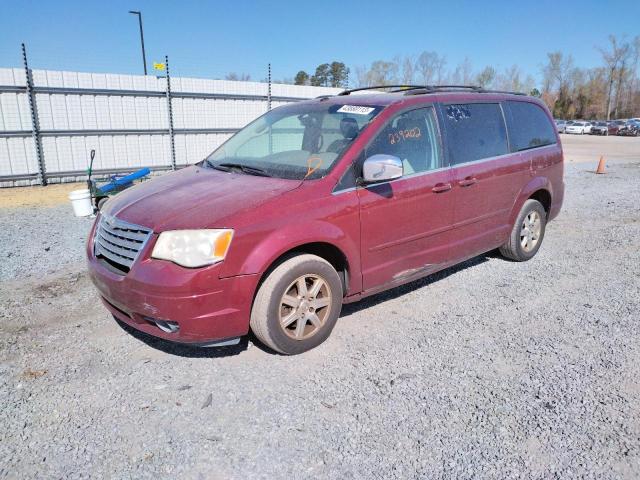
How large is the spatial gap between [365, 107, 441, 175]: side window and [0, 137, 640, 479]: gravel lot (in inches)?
50.2

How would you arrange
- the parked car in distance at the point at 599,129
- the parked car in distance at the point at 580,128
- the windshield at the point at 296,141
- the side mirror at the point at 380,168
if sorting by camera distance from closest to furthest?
the side mirror at the point at 380,168, the windshield at the point at 296,141, the parked car in distance at the point at 599,129, the parked car in distance at the point at 580,128

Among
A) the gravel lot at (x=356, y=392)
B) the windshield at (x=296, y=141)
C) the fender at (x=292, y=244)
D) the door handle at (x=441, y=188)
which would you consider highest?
the windshield at (x=296, y=141)

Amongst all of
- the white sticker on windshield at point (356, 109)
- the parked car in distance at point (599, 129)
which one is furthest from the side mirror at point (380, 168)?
the parked car in distance at point (599, 129)

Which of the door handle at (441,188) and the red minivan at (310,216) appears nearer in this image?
the red minivan at (310,216)

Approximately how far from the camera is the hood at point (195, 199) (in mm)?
3129

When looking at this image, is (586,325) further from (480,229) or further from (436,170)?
(436,170)

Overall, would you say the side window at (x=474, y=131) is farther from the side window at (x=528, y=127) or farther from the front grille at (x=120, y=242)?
the front grille at (x=120, y=242)

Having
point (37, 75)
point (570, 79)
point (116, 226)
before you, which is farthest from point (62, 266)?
point (570, 79)

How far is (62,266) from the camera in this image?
5398 mm

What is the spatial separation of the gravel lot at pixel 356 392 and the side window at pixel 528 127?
1619 mm

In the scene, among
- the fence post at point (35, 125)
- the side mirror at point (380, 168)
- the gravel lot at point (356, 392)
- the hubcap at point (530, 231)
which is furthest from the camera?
the fence post at point (35, 125)

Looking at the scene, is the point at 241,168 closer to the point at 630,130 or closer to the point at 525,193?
the point at 525,193

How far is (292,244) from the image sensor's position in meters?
3.24

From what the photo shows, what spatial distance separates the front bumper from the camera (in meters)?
2.96
